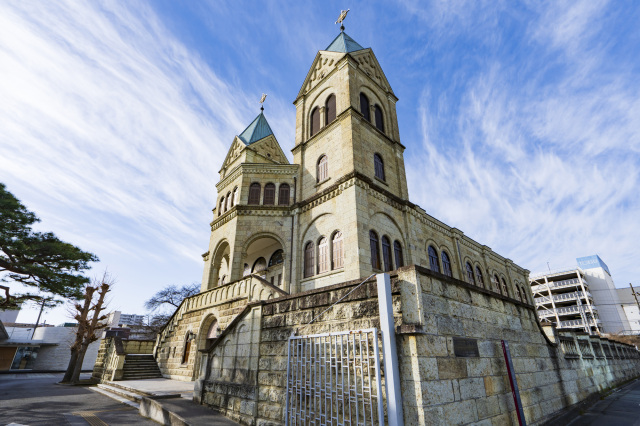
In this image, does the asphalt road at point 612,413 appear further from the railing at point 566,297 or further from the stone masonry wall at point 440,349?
the railing at point 566,297

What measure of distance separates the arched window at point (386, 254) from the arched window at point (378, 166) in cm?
379

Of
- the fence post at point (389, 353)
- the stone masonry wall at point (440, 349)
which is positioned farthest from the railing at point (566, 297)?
the fence post at point (389, 353)

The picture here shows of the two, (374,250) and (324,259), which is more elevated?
(374,250)

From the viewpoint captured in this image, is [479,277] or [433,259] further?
[479,277]

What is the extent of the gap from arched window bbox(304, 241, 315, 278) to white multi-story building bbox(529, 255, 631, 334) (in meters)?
51.6

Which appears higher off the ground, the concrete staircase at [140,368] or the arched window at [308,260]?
the arched window at [308,260]

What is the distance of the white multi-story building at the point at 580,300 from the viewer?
159 feet

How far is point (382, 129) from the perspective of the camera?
19547 mm

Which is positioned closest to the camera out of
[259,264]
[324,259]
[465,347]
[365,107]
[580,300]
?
[465,347]

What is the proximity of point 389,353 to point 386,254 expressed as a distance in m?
11.3

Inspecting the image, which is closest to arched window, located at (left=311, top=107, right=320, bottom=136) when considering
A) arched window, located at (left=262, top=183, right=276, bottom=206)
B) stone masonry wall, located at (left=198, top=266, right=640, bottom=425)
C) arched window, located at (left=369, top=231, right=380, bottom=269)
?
arched window, located at (left=262, top=183, right=276, bottom=206)

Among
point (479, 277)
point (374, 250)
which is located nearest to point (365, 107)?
point (374, 250)

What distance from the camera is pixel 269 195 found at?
18.1 meters

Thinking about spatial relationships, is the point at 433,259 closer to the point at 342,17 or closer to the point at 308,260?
the point at 308,260
